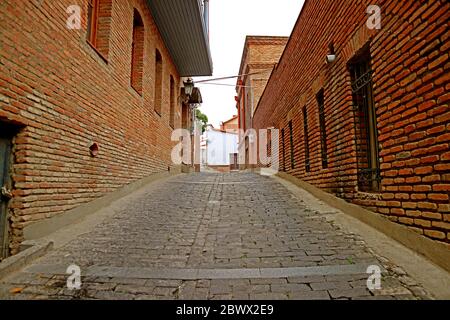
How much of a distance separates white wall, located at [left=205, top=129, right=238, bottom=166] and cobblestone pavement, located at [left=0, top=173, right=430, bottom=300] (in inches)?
1200

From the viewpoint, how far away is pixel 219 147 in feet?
120

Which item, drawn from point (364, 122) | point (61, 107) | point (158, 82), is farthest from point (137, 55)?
point (364, 122)

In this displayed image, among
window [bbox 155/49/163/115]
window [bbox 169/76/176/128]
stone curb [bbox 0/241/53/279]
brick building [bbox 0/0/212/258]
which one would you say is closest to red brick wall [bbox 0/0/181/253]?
brick building [bbox 0/0/212/258]

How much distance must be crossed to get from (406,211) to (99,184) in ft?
17.0

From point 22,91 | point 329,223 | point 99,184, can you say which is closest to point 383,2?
point 329,223

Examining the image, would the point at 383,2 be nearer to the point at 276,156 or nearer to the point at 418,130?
the point at 418,130

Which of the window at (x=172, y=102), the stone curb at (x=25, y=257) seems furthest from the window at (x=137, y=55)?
the stone curb at (x=25, y=257)

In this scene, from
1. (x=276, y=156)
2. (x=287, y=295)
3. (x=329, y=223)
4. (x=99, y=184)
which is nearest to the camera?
(x=287, y=295)

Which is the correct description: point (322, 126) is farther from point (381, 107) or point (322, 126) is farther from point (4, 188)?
point (4, 188)

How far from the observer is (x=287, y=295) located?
2326 millimetres

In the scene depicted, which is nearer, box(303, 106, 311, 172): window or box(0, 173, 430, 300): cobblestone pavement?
box(0, 173, 430, 300): cobblestone pavement

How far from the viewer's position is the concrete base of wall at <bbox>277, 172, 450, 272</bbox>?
8.38 feet

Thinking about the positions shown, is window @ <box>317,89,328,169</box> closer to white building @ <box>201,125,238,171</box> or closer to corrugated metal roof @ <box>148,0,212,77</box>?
corrugated metal roof @ <box>148,0,212,77</box>

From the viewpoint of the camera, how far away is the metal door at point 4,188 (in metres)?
3.34
